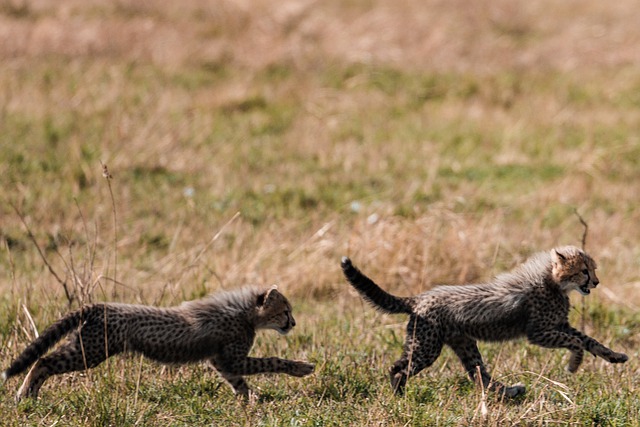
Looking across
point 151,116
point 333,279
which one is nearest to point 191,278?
point 333,279

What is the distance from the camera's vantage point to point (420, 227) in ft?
29.4

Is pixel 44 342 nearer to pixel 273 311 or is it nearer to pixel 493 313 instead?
pixel 273 311

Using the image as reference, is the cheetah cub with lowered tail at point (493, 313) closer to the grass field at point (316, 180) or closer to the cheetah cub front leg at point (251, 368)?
the grass field at point (316, 180)

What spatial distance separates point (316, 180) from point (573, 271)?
5746 mm

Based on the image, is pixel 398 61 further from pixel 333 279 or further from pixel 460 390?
pixel 460 390

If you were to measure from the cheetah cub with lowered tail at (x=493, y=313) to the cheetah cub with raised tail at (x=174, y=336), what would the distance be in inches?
21.8

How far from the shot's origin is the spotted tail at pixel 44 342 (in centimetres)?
553

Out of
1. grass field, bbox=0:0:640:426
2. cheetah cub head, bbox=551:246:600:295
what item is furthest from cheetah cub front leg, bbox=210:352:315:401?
cheetah cub head, bbox=551:246:600:295

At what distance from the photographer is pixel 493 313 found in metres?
5.97

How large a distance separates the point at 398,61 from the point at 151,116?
203 inches

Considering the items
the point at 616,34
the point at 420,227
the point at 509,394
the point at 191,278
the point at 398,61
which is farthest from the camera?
the point at 616,34

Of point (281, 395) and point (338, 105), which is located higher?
point (281, 395)

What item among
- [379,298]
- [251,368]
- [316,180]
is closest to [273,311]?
[251,368]

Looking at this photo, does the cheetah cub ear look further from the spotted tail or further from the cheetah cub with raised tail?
the spotted tail
